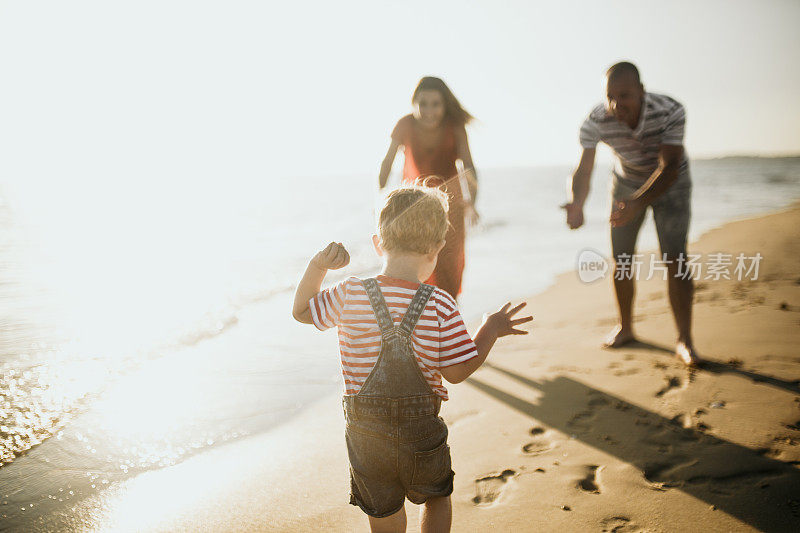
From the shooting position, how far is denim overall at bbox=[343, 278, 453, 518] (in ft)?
5.07

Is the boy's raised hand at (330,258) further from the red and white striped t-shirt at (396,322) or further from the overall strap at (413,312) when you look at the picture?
A: the overall strap at (413,312)

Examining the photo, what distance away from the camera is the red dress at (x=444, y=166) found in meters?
3.57

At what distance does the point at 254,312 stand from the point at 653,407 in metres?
4.36

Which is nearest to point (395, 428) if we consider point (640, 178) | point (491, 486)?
point (491, 486)

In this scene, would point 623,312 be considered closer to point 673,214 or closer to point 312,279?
point 673,214

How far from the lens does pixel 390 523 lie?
168 centimetres

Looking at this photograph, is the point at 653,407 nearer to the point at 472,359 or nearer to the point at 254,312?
the point at 472,359

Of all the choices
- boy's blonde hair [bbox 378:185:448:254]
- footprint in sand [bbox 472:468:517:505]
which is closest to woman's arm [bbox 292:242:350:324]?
boy's blonde hair [bbox 378:185:448:254]

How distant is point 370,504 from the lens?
1.65 m

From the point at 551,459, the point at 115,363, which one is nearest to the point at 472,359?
the point at 551,459

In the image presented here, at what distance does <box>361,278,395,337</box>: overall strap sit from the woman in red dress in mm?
1991

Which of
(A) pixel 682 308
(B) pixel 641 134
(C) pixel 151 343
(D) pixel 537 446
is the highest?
(B) pixel 641 134

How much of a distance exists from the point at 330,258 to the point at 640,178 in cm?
292

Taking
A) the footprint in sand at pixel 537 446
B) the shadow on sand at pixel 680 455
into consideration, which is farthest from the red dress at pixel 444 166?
the footprint in sand at pixel 537 446
